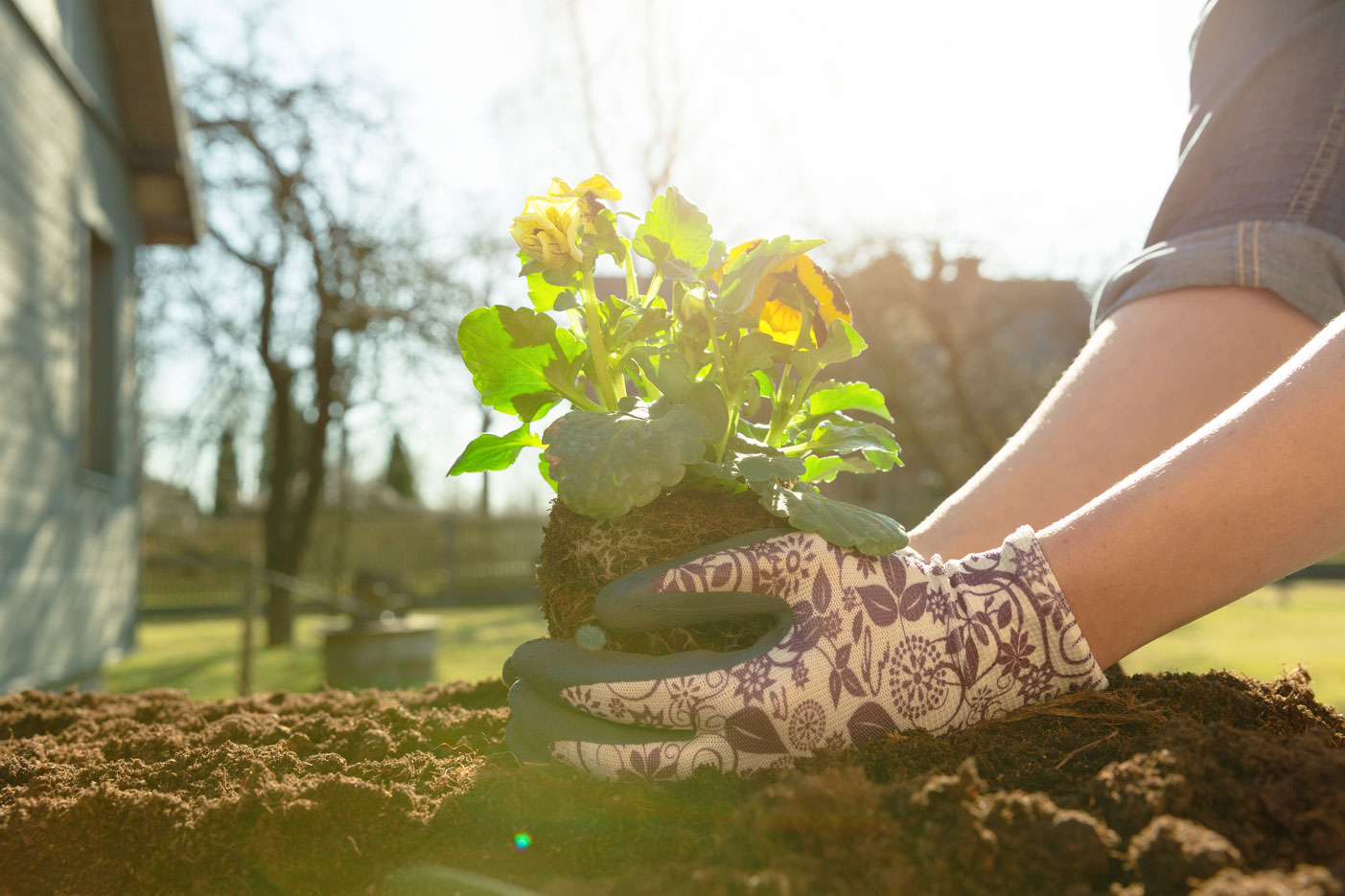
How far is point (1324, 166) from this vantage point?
129 centimetres

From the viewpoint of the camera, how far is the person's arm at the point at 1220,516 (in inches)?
35.4

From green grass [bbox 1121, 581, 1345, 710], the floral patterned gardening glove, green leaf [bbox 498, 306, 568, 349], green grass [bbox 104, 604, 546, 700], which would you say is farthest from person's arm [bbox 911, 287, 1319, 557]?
green grass [bbox 104, 604, 546, 700]

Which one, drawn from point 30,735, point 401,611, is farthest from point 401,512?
point 30,735

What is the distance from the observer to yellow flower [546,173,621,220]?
109 cm

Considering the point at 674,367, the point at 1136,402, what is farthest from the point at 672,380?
the point at 1136,402

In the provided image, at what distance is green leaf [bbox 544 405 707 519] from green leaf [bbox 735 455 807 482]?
60 mm

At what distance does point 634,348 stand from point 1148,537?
0.65 meters

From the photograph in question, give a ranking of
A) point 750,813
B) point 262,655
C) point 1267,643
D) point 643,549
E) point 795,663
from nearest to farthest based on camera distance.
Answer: point 750,813
point 795,663
point 643,549
point 1267,643
point 262,655

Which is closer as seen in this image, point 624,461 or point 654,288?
point 624,461

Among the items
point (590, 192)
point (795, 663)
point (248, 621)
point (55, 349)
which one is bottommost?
point (248, 621)

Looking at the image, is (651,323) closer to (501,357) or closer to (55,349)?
(501,357)

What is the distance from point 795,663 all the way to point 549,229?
0.59 metres

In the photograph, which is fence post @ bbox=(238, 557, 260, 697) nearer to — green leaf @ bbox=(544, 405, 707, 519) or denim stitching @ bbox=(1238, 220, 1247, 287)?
green leaf @ bbox=(544, 405, 707, 519)

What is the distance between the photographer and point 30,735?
147cm
